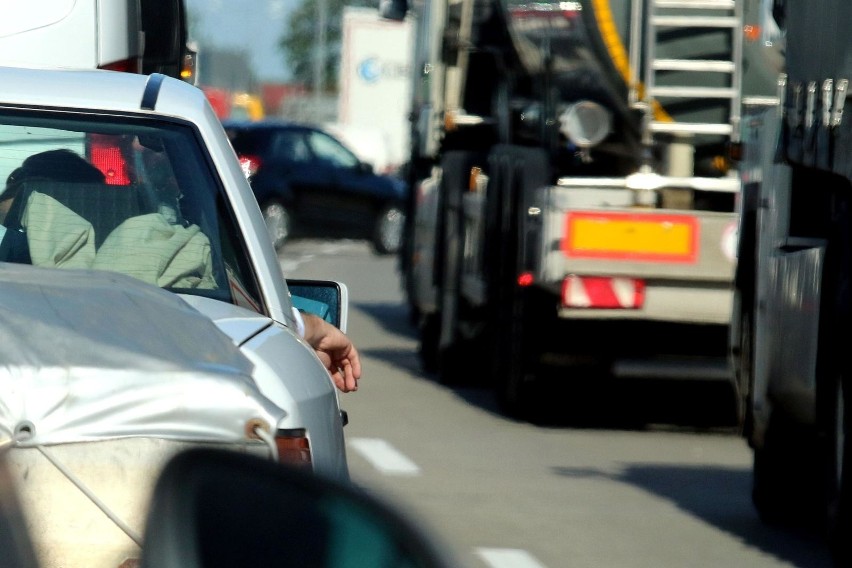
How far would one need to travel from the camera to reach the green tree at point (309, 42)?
116 m

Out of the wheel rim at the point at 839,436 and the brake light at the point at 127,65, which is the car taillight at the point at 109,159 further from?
the brake light at the point at 127,65

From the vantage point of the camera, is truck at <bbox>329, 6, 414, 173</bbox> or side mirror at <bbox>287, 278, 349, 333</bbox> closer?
side mirror at <bbox>287, 278, 349, 333</bbox>

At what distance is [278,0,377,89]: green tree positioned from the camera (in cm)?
11556

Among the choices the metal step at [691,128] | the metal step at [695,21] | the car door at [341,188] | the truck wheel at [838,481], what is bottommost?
the car door at [341,188]

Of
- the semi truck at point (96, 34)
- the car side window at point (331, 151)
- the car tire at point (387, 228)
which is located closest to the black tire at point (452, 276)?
the semi truck at point (96, 34)

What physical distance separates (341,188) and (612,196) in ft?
70.1

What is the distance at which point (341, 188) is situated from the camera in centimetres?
3219

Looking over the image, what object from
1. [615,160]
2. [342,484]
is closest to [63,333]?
[342,484]

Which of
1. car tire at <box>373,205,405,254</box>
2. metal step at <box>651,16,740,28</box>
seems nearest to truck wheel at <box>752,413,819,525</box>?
metal step at <box>651,16,740,28</box>

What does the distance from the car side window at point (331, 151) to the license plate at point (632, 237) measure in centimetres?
2118

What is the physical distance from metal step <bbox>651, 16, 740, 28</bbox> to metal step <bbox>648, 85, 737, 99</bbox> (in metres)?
0.36

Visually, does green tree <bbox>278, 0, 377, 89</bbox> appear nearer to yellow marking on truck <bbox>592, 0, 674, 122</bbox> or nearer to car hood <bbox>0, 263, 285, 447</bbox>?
yellow marking on truck <bbox>592, 0, 674, 122</bbox>

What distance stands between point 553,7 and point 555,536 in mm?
5051

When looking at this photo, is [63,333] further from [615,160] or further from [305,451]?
[615,160]
